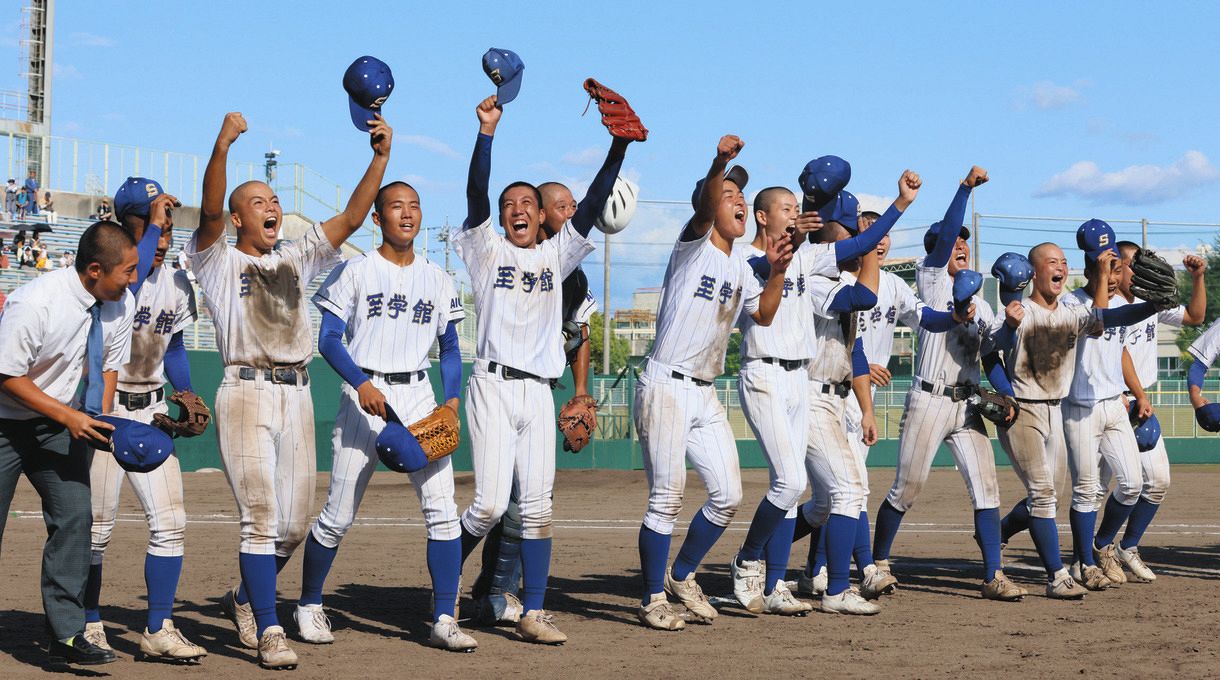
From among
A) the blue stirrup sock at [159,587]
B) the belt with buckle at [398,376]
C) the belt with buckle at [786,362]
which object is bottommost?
the blue stirrup sock at [159,587]

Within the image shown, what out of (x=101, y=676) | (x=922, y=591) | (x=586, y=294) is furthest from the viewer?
(x=922, y=591)

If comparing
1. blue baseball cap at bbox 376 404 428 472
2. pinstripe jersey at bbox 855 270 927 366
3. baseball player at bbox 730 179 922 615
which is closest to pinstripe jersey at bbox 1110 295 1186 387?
pinstripe jersey at bbox 855 270 927 366

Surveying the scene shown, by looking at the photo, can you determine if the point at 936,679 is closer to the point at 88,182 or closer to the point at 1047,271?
the point at 1047,271

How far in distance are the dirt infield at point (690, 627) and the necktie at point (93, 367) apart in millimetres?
1190

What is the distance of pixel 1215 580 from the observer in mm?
9398

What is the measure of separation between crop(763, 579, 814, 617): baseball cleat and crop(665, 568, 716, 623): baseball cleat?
383 mm

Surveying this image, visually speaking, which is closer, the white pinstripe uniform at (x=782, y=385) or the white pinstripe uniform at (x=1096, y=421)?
the white pinstripe uniform at (x=782, y=385)

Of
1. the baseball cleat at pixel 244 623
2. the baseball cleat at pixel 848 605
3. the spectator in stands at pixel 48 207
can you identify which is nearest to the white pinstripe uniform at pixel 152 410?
the baseball cleat at pixel 244 623

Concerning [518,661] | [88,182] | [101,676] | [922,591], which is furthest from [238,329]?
[88,182]

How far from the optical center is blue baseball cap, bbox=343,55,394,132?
6254 millimetres

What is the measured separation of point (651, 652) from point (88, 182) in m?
33.8

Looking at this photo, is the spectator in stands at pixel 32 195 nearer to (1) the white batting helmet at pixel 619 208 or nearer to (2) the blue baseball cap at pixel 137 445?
(1) the white batting helmet at pixel 619 208

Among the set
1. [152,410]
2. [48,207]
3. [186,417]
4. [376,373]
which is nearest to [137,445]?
[186,417]

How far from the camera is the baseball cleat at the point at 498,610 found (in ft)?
24.1
